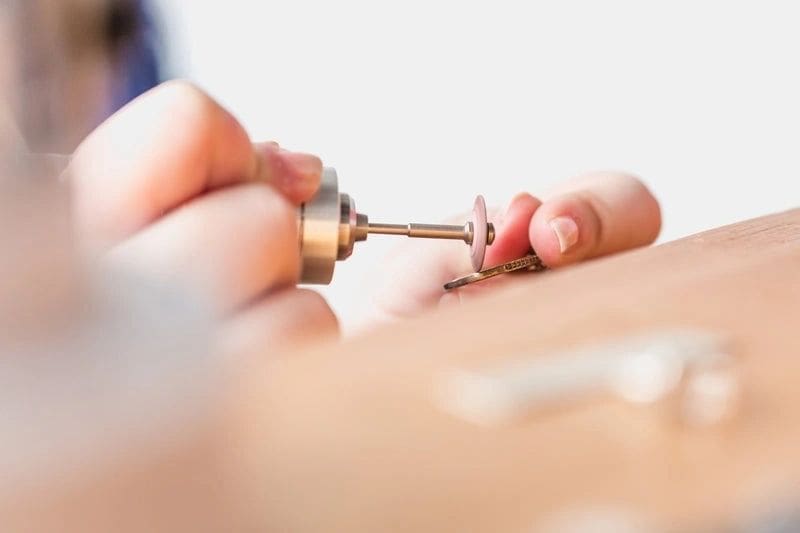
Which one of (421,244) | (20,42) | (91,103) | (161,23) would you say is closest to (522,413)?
(421,244)

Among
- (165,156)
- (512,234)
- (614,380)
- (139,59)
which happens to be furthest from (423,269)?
(139,59)

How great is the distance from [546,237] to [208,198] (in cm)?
15

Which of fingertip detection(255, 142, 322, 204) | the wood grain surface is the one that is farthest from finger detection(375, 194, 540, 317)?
the wood grain surface

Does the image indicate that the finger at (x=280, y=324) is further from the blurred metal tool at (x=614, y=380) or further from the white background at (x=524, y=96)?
the white background at (x=524, y=96)

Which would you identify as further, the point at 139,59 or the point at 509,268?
the point at 139,59

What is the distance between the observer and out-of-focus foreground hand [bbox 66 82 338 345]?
0.53 feet

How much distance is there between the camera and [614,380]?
4.4 inches

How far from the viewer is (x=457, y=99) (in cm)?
76

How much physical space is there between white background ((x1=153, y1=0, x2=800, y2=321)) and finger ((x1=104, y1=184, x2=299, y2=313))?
0.51 m

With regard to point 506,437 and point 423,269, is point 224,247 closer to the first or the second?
point 506,437

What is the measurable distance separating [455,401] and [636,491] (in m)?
0.02

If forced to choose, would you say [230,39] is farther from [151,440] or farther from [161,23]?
[151,440]

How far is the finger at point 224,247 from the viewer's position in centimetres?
13

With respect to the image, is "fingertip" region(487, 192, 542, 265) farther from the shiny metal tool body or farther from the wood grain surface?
the wood grain surface
